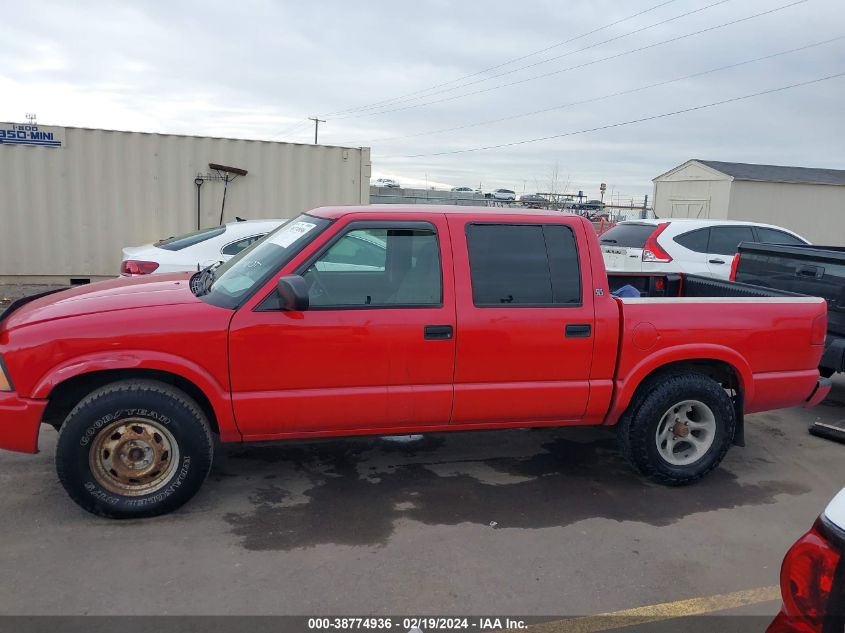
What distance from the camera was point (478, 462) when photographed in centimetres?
496

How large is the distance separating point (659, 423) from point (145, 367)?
10.7 ft

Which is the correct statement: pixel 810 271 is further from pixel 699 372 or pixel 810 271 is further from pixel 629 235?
pixel 629 235

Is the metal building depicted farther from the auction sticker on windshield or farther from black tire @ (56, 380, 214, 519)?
black tire @ (56, 380, 214, 519)

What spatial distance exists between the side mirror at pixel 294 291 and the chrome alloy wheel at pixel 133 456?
1.02m

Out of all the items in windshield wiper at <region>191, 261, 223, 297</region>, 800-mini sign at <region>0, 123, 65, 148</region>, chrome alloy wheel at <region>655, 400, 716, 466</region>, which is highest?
800-mini sign at <region>0, 123, 65, 148</region>

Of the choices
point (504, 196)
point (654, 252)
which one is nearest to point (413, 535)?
point (654, 252)

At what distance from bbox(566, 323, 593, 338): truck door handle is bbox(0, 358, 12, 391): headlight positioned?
326cm

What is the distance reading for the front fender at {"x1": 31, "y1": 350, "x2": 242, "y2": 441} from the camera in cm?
365

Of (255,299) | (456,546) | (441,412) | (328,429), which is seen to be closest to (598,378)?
(441,412)

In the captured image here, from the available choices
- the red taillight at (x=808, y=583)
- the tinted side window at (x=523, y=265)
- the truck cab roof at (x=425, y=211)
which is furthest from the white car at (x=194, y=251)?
the red taillight at (x=808, y=583)

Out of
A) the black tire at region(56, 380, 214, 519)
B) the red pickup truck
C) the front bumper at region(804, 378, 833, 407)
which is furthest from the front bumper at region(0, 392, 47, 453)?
the front bumper at region(804, 378, 833, 407)

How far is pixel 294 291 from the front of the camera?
372cm

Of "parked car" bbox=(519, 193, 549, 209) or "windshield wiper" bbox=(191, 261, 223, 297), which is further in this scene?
"parked car" bbox=(519, 193, 549, 209)

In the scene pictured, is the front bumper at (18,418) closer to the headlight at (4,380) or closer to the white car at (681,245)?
the headlight at (4,380)
